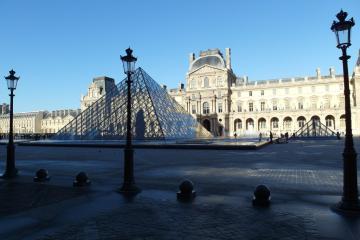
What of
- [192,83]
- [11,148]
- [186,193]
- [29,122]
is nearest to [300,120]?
[192,83]

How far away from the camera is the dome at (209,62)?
6794cm

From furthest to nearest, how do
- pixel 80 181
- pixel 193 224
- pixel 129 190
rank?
pixel 80 181
pixel 129 190
pixel 193 224

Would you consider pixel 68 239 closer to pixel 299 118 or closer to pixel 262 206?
pixel 262 206

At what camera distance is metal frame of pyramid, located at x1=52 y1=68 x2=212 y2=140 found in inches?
1092

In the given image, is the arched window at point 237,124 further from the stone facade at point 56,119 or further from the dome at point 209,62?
the stone facade at point 56,119

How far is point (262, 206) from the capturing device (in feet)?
17.4

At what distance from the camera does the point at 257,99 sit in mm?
67625

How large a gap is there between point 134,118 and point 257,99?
43.9 meters

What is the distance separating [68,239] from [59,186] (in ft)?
12.3

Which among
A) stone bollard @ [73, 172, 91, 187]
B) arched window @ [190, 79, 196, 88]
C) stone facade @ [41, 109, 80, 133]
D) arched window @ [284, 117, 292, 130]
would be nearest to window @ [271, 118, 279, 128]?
arched window @ [284, 117, 292, 130]

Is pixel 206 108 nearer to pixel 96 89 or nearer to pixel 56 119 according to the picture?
pixel 96 89

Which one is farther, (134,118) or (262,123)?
(262,123)

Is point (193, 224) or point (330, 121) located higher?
point (330, 121)

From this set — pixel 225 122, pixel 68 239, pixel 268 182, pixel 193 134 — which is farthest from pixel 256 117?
pixel 68 239
